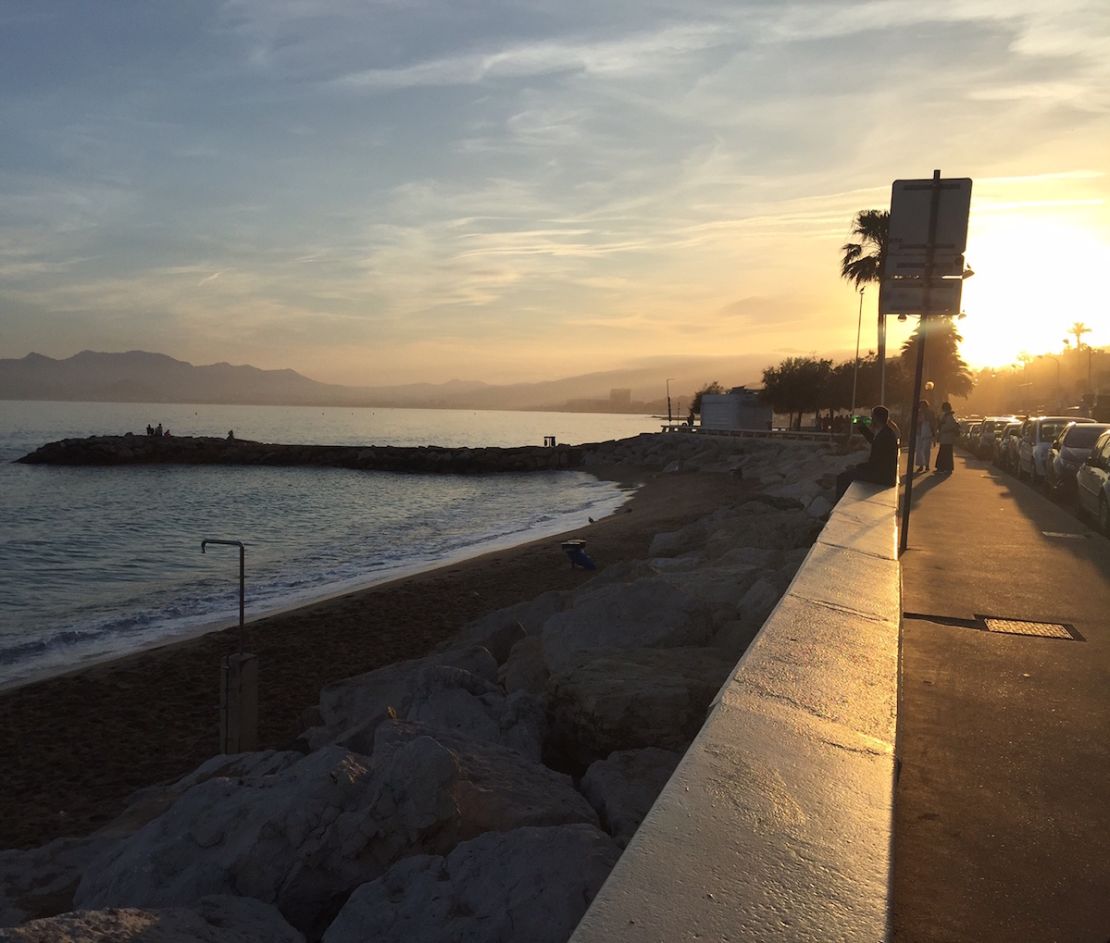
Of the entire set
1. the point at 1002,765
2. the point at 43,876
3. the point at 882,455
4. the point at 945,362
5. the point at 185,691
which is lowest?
the point at 185,691

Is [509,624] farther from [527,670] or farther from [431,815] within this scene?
[431,815]

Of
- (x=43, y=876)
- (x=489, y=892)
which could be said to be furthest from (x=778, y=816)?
(x=43, y=876)

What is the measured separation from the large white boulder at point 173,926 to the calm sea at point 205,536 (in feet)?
36.6

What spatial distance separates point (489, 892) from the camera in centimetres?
301

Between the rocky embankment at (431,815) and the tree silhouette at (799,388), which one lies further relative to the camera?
the tree silhouette at (799,388)

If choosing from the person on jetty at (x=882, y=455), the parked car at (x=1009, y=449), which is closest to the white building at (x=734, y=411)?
the parked car at (x=1009, y=449)

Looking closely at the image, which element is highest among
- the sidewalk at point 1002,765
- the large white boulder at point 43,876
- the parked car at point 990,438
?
the parked car at point 990,438

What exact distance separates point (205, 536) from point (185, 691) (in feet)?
66.4

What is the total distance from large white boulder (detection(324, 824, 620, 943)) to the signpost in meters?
7.50

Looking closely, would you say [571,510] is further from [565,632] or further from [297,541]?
[565,632]

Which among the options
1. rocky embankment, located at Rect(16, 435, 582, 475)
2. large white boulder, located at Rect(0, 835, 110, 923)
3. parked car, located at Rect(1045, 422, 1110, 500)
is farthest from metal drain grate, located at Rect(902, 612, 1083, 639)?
rocky embankment, located at Rect(16, 435, 582, 475)

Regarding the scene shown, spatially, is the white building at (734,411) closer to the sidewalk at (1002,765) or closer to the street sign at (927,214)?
the street sign at (927,214)

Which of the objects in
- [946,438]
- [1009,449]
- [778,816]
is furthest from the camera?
[1009,449]

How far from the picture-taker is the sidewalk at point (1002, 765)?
292 centimetres
